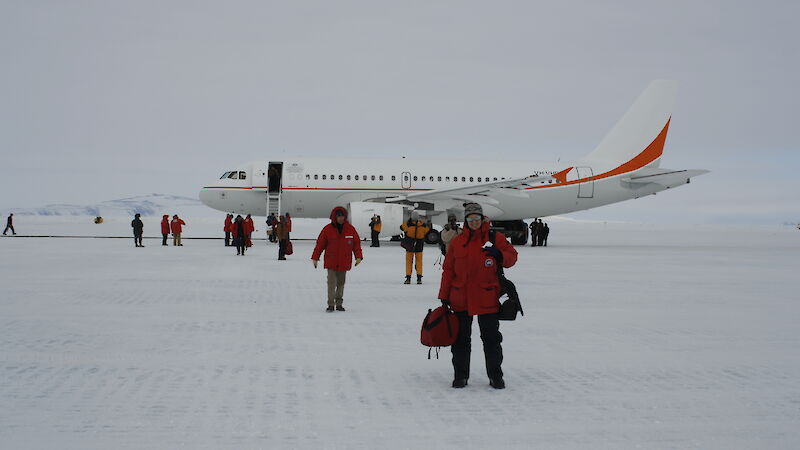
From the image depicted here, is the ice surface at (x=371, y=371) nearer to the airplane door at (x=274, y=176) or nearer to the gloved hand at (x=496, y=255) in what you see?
the gloved hand at (x=496, y=255)

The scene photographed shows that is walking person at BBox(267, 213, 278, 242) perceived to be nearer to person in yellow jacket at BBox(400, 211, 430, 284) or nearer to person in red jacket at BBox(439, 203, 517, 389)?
person in yellow jacket at BBox(400, 211, 430, 284)

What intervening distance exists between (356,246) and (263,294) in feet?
8.75

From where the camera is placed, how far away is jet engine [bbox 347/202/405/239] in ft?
95.8

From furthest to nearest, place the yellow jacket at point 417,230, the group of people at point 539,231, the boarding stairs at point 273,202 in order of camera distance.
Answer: the group of people at point 539,231 → the boarding stairs at point 273,202 → the yellow jacket at point 417,230

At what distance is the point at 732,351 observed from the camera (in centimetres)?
823

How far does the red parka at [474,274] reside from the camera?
6.29 metres

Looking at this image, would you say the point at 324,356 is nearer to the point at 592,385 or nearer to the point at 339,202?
the point at 592,385

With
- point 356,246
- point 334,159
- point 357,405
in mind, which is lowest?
point 357,405

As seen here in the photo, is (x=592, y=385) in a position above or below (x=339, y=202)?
below

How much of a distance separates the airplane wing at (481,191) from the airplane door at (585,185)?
275 centimetres

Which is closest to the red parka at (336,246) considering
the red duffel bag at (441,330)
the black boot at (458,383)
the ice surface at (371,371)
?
the ice surface at (371,371)

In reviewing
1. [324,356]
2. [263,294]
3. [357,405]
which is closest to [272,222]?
[263,294]

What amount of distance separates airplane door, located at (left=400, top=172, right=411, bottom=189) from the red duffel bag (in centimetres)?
2543

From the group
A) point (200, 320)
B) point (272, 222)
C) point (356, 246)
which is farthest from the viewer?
point (272, 222)
